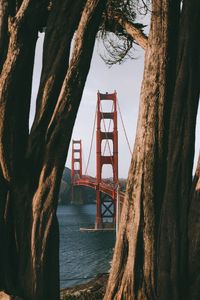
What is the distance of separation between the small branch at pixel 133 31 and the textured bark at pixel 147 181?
1.20 feet

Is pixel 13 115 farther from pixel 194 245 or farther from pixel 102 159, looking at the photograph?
pixel 102 159

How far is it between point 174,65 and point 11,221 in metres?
1.45

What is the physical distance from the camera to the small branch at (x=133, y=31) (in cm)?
334

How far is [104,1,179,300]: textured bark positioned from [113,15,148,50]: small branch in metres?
0.36

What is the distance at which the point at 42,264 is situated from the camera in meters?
2.84

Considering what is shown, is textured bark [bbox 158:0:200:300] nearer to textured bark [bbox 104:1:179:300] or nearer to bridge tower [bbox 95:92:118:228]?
textured bark [bbox 104:1:179:300]

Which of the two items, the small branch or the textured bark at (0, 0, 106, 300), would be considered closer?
the textured bark at (0, 0, 106, 300)

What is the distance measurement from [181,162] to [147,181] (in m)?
0.25

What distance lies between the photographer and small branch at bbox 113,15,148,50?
3345 millimetres

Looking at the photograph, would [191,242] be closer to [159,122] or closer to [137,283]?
[137,283]

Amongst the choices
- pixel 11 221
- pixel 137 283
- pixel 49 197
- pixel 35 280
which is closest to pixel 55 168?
pixel 49 197

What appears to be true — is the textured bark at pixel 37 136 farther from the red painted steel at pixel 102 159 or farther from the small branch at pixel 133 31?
the red painted steel at pixel 102 159

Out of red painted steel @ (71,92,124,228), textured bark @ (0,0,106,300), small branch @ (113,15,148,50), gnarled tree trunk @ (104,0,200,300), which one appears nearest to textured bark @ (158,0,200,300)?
gnarled tree trunk @ (104,0,200,300)

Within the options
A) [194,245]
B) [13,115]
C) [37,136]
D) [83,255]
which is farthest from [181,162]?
[83,255]
